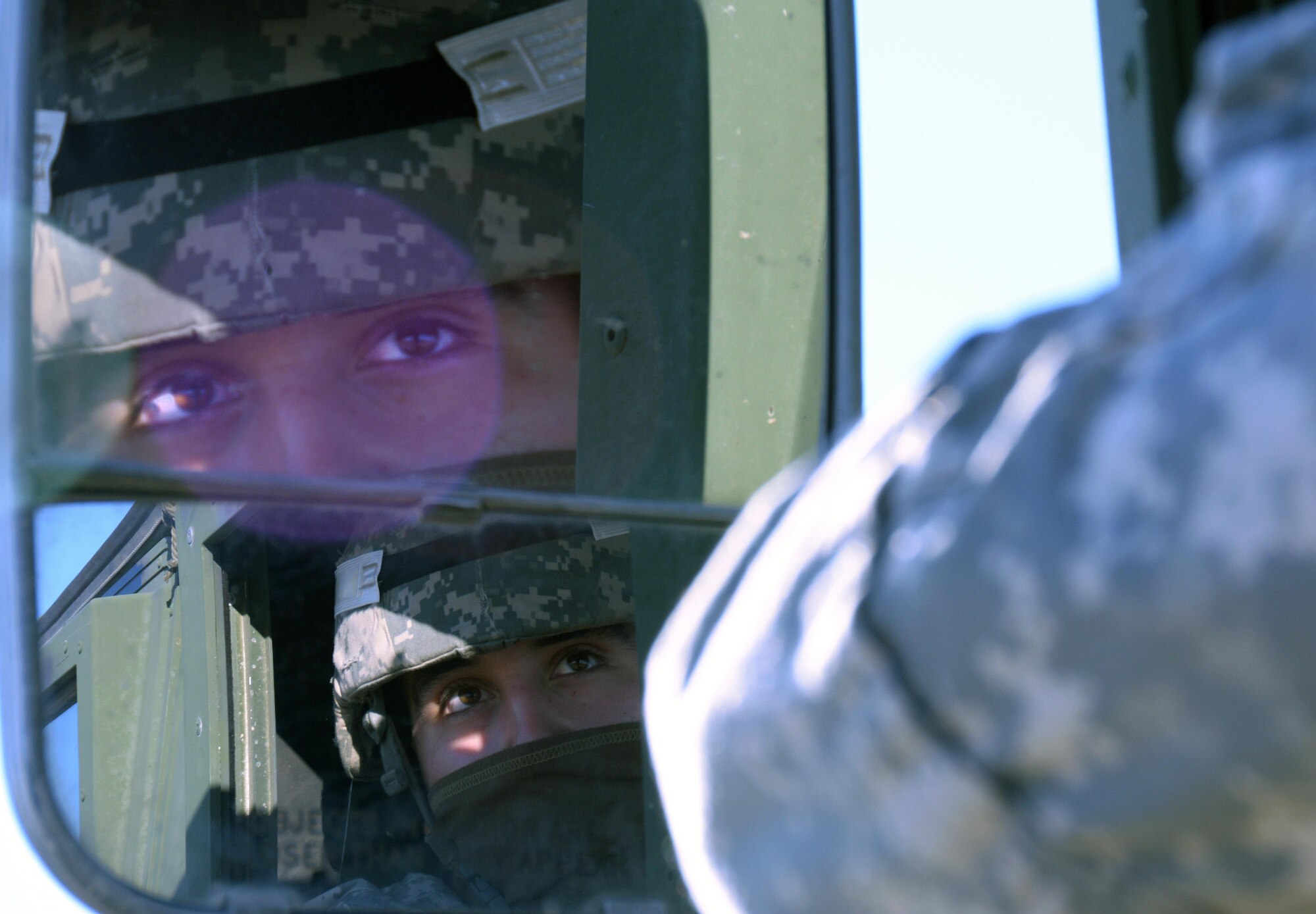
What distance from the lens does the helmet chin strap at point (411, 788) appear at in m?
2.35

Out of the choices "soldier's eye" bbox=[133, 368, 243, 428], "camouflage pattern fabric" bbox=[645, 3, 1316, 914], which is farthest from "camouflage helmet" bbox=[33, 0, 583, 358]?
"camouflage pattern fabric" bbox=[645, 3, 1316, 914]

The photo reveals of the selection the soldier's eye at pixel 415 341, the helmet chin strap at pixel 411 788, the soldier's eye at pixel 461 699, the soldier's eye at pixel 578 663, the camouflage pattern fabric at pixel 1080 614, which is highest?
the camouflage pattern fabric at pixel 1080 614

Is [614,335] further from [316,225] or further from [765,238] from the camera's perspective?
[316,225]

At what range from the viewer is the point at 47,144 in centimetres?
216

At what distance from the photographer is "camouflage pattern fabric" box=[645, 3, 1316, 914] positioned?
30 cm

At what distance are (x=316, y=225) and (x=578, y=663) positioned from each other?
82 cm

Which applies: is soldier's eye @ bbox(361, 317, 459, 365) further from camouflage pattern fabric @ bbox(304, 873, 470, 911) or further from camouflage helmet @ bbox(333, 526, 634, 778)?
camouflage pattern fabric @ bbox(304, 873, 470, 911)

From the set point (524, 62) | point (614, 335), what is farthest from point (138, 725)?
point (614, 335)

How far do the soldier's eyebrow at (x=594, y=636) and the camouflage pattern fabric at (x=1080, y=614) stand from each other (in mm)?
2006

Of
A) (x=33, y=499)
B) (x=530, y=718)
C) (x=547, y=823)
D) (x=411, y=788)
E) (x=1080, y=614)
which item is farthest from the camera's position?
(x=411, y=788)

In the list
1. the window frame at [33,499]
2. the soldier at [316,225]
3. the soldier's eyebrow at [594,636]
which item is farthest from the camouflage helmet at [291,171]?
the window frame at [33,499]

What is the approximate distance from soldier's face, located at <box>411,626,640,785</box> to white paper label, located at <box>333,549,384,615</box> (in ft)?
0.59

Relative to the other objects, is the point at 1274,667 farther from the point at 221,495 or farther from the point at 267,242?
the point at 267,242

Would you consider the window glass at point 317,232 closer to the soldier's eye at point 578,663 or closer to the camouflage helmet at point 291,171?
the camouflage helmet at point 291,171
